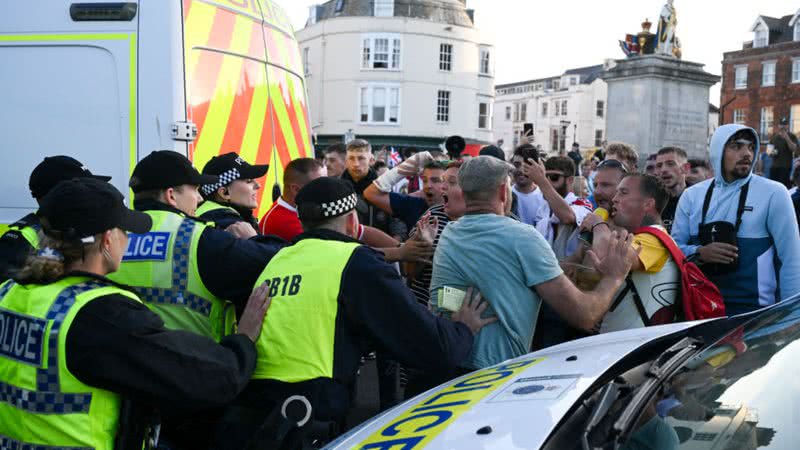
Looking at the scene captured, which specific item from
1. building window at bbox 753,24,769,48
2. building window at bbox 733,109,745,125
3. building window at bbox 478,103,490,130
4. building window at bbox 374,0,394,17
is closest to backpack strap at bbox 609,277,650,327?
building window at bbox 374,0,394,17

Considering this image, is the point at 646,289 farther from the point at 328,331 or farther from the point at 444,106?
the point at 444,106

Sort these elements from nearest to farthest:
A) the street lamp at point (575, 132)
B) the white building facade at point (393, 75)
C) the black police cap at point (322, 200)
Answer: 1. the black police cap at point (322, 200)
2. the white building facade at point (393, 75)
3. the street lamp at point (575, 132)

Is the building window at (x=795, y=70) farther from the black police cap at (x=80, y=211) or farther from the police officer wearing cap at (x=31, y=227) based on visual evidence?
the black police cap at (x=80, y=211)

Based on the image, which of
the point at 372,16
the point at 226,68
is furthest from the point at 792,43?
the point at 226,68

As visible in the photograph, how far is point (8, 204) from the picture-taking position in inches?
185

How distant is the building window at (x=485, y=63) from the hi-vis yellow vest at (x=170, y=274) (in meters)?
41.0

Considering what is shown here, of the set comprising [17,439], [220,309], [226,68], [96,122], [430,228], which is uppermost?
[226,68]

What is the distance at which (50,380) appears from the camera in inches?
91.4

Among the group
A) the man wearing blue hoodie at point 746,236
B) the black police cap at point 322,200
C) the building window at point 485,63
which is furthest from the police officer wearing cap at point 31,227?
the building window at point 485,63

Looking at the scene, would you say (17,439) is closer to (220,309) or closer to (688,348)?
(220,309)

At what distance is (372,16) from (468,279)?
3888 cm

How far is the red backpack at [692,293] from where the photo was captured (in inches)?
149

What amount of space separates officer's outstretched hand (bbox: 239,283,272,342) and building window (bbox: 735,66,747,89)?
59.6 metres

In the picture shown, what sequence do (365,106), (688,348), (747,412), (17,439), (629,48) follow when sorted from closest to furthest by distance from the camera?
(747,412) < (17,439) < (688,348) < (629,48) < (365,106)
